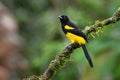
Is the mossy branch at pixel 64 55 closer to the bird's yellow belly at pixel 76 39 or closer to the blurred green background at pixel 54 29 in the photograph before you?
the bird's yellow belly at pixel 76 39

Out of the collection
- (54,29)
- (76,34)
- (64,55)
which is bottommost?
(64,55)

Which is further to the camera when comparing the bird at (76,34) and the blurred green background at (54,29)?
the blurred green background at (54,29)

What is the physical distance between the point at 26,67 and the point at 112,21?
8097 mm

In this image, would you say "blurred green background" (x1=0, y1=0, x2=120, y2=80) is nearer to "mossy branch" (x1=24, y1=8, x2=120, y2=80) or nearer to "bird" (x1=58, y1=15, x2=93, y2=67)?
"bird" (x1=58, y1=15, x2=93, y2=67)

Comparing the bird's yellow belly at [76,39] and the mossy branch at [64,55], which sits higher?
the bird's yellow belly at [76,39]

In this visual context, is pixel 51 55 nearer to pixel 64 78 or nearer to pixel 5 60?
pixel 64 78

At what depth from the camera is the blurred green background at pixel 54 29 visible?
30.1ft

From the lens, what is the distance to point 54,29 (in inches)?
490

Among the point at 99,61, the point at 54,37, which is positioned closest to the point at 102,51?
the point at 99,61

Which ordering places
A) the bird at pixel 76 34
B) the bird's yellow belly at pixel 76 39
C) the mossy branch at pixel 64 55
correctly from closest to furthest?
the mossy branch at pixel 64 55
the bird at pixel 76 34
the bird's yellow belly at pixel 76 39

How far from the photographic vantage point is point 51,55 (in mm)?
11859

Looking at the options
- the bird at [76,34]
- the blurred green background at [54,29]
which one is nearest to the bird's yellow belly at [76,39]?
the bird at [76,34]

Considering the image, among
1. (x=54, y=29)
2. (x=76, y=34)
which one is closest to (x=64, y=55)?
(x=76, y=34)

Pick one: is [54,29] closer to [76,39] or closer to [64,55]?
[76,39]
